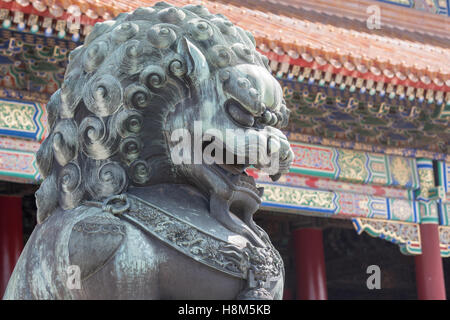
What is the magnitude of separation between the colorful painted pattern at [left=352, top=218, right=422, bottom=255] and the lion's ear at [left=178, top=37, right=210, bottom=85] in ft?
19.3

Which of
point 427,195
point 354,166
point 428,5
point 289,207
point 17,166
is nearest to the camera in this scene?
point 17,166

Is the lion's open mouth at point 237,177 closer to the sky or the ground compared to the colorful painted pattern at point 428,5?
closer to the ground

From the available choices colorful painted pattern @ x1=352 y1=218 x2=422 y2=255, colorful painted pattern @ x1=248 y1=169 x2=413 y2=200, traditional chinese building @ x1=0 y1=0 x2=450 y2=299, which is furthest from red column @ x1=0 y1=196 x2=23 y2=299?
colorful painted pattern @ x1=352 y1=218 x2=422 y2=255

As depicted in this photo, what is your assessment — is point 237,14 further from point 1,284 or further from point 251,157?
point 251,157

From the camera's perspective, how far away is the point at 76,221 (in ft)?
5.32

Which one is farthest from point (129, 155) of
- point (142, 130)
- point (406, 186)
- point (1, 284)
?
point (406, 186)

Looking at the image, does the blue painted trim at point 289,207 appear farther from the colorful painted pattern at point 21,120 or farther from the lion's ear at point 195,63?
the lion's ear at point 195,63

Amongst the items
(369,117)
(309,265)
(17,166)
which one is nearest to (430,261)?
(309,265)

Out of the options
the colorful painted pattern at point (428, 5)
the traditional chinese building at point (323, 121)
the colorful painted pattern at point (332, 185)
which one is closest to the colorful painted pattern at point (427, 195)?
the traditional chinese building at point (323, 121)

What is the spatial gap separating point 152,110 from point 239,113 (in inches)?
7.1

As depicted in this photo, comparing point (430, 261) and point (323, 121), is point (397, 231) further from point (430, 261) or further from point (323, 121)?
point (323, 121)

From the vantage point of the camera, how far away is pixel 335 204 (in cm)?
732

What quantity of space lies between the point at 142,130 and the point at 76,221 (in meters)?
0.23

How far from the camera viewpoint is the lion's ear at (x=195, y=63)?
5.55ft
